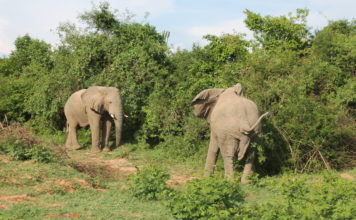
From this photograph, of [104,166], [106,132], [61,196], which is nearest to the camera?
[61,196]

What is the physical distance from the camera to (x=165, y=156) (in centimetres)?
1290

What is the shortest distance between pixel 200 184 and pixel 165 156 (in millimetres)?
6557

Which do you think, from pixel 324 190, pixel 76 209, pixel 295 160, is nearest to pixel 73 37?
pixel 295 160

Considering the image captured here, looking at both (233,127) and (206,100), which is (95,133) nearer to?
(206,100)

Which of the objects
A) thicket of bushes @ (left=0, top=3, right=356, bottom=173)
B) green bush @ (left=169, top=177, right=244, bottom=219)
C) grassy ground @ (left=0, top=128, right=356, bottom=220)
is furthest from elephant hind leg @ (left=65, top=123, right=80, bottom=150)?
green bush @ (left=169, top=177, right=244, bottom=219)

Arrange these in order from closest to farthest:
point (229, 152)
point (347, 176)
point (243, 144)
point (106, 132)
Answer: point (243, 144) → point (229, 152) → point (347, 176) → point (106, 132)

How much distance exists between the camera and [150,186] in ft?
25.5

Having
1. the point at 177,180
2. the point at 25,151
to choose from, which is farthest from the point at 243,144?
the point at 25,151

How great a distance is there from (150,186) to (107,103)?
6548 mm

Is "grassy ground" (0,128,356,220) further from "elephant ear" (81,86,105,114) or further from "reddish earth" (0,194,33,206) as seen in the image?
"elephant ear" (81,86,105,114)

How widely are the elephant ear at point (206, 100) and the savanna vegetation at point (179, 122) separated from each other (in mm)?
1287

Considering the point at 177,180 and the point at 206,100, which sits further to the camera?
the point at 206,100

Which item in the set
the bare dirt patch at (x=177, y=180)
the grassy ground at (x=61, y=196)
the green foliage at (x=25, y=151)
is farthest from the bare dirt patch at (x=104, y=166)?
the bare dirt patch at (x=177, y=180)

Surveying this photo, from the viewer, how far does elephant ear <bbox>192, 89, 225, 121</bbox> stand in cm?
1017
